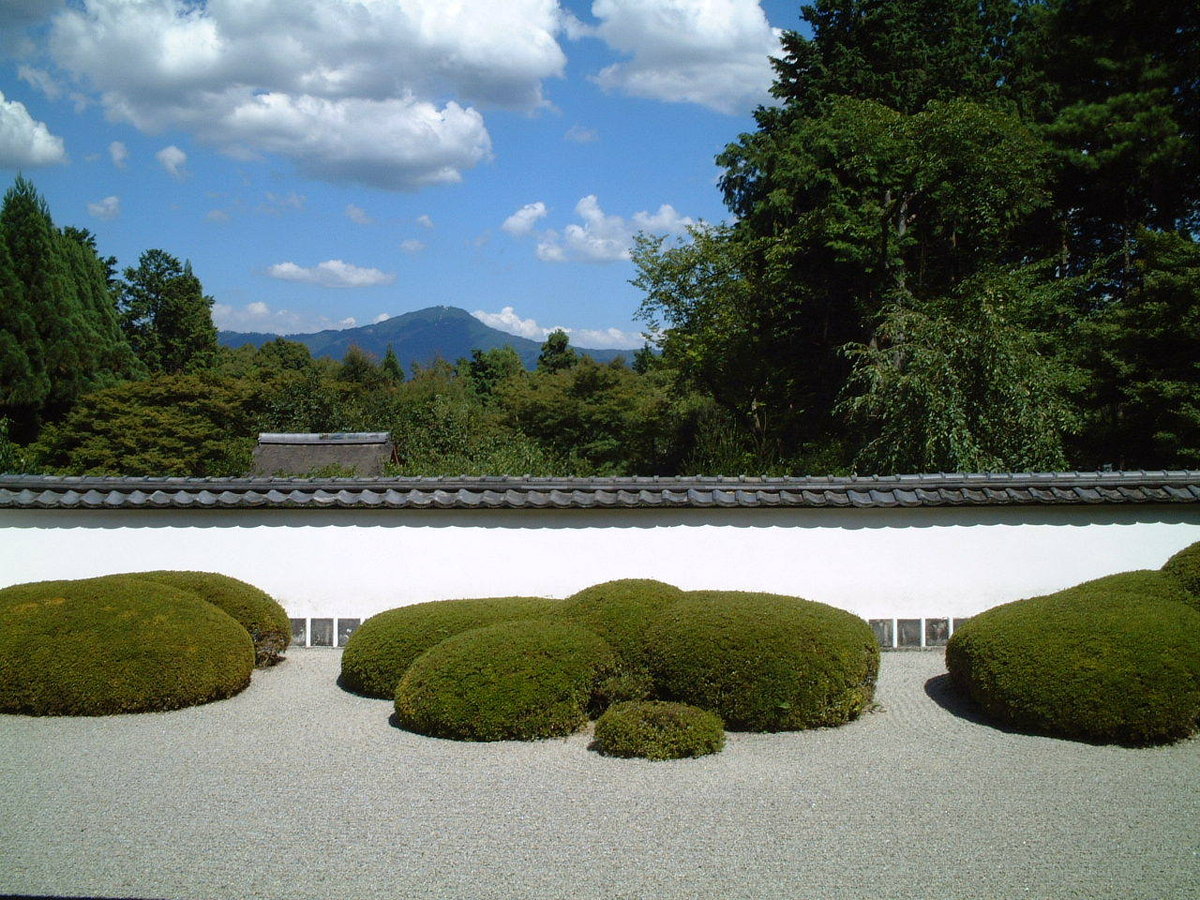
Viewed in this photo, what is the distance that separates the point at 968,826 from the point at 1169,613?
2.82 meters

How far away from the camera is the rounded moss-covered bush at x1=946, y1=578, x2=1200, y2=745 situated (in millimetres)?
5574

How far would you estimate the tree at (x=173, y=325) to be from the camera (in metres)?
39.0

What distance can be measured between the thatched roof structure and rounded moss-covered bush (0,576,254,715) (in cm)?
1152

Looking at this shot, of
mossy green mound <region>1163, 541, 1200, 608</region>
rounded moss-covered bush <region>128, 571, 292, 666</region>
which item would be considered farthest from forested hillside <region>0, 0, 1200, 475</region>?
rounded moss-covered bush <region>128, 571, 292, 666</region>

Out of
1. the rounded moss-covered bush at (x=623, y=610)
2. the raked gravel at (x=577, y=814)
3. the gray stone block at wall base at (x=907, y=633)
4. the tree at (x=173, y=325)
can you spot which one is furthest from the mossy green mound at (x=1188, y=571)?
the tree at (x=173, y=325)

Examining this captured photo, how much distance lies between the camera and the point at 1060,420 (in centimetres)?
1162

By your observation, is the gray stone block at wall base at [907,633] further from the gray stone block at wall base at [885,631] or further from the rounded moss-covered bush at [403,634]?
the rounded moss-covered bush at [403,634]

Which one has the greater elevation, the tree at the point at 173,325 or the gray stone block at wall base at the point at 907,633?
the tree at the point at 173,325

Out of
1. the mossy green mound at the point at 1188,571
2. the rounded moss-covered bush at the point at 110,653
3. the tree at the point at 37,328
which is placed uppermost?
the tree at the point at 37,328

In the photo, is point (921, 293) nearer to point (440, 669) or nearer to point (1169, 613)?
point (1169, 613)

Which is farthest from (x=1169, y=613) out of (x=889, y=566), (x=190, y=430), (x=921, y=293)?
(x=190, y=430)

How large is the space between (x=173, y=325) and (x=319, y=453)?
25205 millimetres

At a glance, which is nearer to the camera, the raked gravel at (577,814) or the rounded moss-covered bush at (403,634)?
the raked gravel at (577,814)

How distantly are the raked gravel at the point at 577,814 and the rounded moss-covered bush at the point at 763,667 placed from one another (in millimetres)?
179
